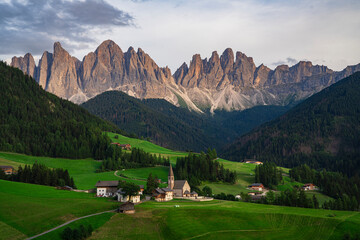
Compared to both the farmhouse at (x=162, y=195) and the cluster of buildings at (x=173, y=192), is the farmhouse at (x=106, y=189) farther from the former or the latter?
the cluster of buildings at (x=173, y=192)

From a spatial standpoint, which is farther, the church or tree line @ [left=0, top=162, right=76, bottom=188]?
tree line @ [left=0, top=162, right=76, bottom=188]

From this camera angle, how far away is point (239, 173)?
195 meters

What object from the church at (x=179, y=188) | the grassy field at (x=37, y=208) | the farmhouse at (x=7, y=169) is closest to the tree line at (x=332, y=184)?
the church at (x=179, y=188)

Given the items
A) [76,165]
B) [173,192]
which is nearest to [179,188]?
[173,192]

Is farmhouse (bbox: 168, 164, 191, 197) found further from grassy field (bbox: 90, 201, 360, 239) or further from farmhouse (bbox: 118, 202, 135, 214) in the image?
farmhouse (bbox: 118, 202, 135, 214)

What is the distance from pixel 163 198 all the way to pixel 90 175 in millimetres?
58765

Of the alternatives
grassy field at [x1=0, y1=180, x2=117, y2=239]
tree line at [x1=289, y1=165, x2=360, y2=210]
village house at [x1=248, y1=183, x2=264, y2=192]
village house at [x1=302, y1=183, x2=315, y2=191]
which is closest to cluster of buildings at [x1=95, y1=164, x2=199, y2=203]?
grassy field at [x1=0, y1=180, x2=117, y2=239]

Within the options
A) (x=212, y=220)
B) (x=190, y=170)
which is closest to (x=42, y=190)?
(x=212, y=220)

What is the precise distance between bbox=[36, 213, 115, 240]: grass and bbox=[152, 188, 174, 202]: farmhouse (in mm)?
27683

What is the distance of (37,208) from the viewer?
8775 cm

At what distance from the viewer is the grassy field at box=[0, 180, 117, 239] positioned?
254ft

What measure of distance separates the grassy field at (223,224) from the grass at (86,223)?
4.75ft

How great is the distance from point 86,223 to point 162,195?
37497 millimetres

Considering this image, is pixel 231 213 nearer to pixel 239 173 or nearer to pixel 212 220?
pixel 212 220
